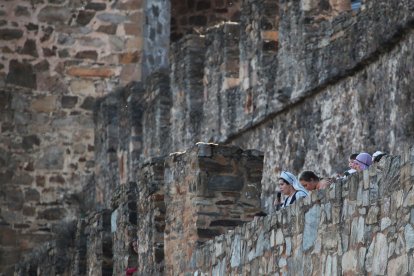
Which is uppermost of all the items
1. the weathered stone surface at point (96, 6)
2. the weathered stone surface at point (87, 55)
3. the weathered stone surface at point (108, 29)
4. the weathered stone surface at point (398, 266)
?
the weathered stone surface at point (96, 6)

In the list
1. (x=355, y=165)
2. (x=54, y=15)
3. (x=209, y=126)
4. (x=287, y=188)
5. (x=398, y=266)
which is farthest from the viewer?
(x=54, y=15)

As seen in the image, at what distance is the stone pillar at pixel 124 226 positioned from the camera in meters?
15.4

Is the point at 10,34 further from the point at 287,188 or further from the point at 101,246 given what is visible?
the point at 287,188

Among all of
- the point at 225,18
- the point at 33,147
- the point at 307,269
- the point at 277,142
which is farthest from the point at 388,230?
the point at 225,18

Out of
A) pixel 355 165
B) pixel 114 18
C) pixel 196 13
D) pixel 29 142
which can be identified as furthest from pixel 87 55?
pixel 355 165

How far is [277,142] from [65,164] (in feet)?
23.9

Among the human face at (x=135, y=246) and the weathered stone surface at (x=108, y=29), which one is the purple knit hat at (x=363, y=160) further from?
the weathered stone surface at (x=108, y=29)

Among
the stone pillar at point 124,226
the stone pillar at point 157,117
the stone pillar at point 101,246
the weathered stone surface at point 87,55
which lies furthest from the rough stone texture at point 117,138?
the stone pillar at point 124,226

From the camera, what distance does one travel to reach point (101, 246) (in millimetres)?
16484

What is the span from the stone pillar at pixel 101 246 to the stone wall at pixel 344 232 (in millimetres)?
4457

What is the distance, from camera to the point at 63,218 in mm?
23578

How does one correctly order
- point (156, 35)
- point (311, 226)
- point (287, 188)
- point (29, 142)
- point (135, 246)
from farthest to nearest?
point (156, 35) < point (29, 142) < point (135, 246) < point (287, 188) < point (311, 226)

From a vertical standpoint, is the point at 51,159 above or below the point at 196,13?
below

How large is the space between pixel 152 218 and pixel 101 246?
1.98m
